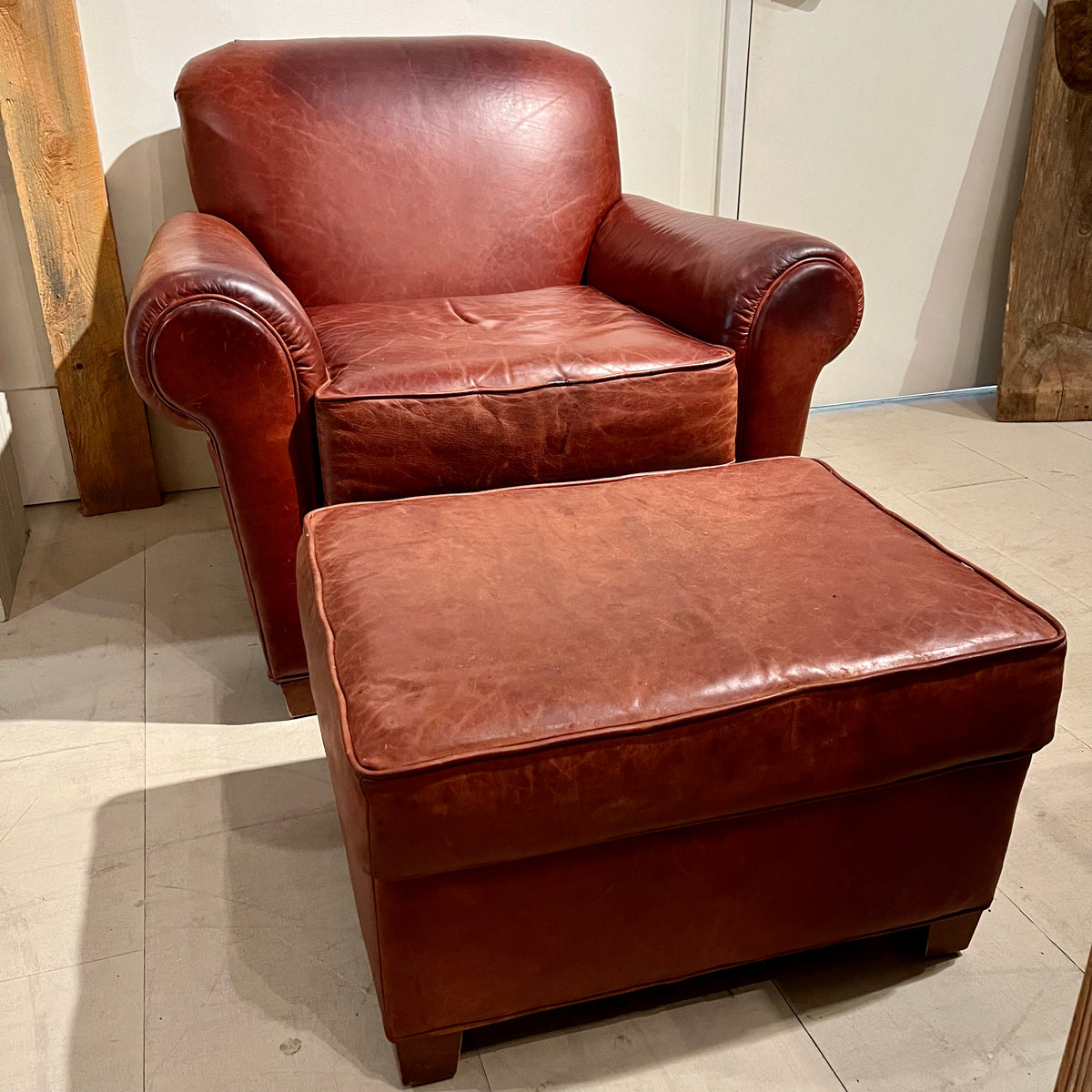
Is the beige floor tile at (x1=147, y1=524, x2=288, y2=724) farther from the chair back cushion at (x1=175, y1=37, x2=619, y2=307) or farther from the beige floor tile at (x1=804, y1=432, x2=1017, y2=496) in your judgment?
the beige floor tile at (x1=804, y1=432, x2=1017, y2=496)

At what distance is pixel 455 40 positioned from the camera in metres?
2.05

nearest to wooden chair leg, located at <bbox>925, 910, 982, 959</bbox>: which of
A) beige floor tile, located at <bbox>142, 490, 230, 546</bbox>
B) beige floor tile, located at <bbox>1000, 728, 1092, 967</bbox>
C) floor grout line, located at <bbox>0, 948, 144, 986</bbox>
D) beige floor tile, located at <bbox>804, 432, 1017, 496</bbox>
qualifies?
beige floor tile, located at <bbox>1000, 728, 1092, 967</bbox>

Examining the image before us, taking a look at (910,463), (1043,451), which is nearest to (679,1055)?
(910,463)

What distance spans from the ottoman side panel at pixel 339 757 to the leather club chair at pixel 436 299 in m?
0.36

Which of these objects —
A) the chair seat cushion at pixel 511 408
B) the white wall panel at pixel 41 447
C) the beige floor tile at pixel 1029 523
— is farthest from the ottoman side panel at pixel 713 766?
the white wall panel at pixel 41 447

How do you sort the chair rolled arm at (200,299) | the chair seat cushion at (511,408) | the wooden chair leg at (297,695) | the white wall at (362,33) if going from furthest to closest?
1. the white wall at (362,33)
2. the wooden chair leg at (297,695)
3. the chair seat cushion at (511,408)
4. the chair rolled arm at (200,299)

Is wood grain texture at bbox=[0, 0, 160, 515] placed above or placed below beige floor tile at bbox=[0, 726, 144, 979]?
above

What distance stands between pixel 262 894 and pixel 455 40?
5.29ft

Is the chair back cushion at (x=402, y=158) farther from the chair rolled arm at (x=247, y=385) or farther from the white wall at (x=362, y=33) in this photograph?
the chair rolled arm at (x=247, y=385)

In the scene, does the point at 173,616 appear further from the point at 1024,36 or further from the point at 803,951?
the point at 1024,36

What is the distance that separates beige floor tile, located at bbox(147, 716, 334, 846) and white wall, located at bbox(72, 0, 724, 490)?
1.01 m

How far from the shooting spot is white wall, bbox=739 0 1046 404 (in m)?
2.52

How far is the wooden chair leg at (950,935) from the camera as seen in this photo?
112cm

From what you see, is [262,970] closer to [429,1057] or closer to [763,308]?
[429,1057]
